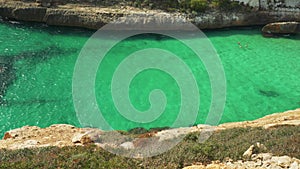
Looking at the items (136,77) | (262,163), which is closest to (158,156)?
(262,163)

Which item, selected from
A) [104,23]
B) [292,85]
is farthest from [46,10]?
[292,85]

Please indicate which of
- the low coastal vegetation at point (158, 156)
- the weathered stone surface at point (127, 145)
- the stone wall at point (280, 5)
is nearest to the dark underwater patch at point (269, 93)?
the low coastal vegetation at point (158, 156)

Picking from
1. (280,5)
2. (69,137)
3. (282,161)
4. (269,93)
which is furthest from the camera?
(280,5)

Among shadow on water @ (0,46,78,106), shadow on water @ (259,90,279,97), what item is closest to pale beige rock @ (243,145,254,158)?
shadow on water @ (259,90,279,97)

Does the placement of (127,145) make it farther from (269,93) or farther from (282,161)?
(269,93)

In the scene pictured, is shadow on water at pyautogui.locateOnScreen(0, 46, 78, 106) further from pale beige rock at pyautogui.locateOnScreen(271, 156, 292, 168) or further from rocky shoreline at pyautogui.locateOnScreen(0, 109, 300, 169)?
pale beige rock at pyautogui.locateOnScreen(271, 156, 292, 168)

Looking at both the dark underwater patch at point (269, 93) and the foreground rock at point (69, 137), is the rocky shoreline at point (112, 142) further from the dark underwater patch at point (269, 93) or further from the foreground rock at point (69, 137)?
the dark underwater patch at point (269, 93)
